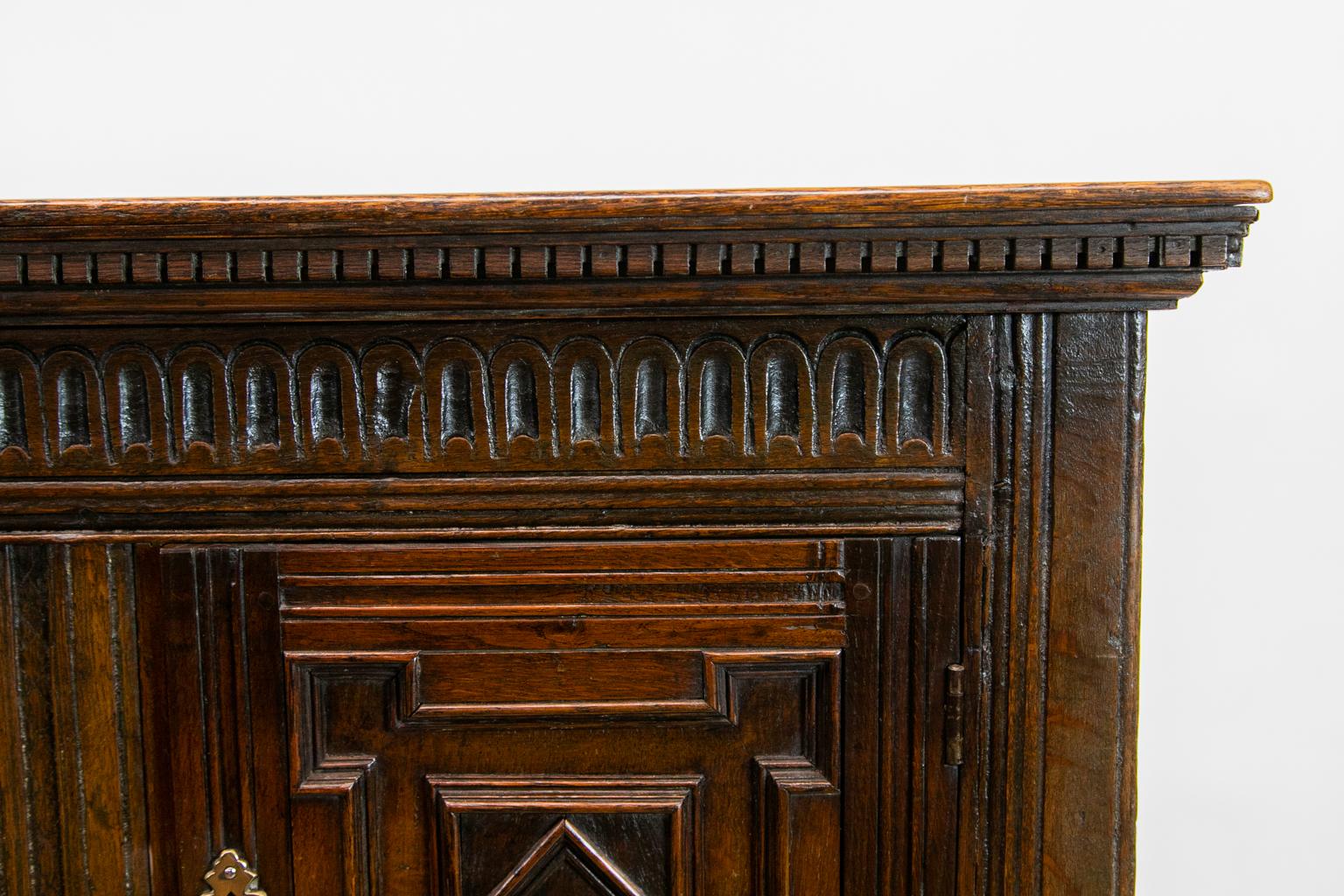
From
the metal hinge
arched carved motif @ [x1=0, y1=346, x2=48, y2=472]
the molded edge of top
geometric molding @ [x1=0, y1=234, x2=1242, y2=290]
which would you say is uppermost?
the molded edge of top

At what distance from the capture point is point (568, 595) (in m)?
0.87

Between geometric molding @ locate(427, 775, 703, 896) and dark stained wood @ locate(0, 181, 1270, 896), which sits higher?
dark stained wood @ locate(0, 181, 1270, 896)

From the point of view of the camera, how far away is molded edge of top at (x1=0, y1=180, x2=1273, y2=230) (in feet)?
2.52

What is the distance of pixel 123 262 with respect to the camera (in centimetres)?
80

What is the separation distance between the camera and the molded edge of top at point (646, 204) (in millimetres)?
768

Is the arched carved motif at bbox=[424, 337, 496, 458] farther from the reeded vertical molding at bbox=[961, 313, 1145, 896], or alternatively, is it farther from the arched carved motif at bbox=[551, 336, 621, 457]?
the reeded vertical molding at bbox=[961, 313, 1145, 896]

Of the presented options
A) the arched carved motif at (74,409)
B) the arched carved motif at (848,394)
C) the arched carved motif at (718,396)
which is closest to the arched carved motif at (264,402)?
the arched carved motif at (74,409)

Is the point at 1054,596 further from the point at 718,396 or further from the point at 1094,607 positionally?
the point at 718,396

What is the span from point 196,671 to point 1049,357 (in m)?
0.73

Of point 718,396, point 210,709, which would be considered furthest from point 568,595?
point 210,709

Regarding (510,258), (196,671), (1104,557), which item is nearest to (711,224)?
(510,258)

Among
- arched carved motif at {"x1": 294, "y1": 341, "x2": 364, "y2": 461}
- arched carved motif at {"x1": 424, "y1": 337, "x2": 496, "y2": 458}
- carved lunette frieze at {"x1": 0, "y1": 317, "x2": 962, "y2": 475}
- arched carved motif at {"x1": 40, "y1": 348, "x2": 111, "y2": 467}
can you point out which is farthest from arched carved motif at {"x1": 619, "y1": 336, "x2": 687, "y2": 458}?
arched carved motif at {"x1": 40, "y1": 348, "x2": 111, "y2": 467}

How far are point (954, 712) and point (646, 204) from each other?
470mm

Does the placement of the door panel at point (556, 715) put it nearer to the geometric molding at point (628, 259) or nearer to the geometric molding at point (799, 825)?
the geometric molding at point (799, 825)
